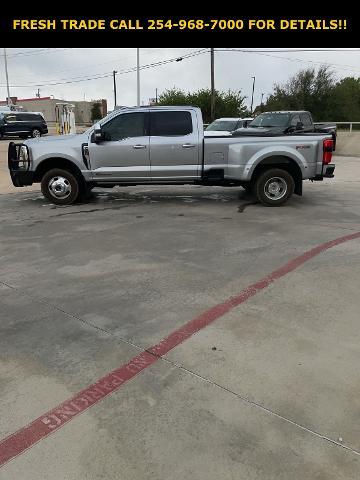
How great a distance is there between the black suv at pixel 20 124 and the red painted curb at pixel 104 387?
3062cm

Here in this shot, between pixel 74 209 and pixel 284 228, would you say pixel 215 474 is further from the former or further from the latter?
pixel 74 209

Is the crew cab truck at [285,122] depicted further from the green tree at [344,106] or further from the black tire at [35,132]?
the green tree at [344,106]

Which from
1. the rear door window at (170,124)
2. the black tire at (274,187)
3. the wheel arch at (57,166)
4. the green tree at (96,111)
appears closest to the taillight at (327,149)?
the black tire at (274,187)

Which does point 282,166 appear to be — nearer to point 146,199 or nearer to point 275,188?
point 275,188

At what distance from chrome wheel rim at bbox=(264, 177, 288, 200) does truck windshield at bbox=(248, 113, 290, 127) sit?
28.7 ft

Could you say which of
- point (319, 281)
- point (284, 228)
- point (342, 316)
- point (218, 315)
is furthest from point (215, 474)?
point (284, 228)

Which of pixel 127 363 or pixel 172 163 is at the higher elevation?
pixel 172 163

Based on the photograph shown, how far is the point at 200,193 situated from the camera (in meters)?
10.9

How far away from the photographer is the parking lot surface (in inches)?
92.4

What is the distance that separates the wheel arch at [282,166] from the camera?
868 cm

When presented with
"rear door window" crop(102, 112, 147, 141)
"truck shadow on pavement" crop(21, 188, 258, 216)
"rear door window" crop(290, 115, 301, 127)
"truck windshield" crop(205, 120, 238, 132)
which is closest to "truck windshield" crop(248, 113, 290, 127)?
"rear door window" crop(290, 115, 301, 127)

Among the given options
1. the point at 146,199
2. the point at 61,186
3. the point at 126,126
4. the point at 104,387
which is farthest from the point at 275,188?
the point at 104,387

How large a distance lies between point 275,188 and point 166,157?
2292mm

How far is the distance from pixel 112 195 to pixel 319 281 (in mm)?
6851
